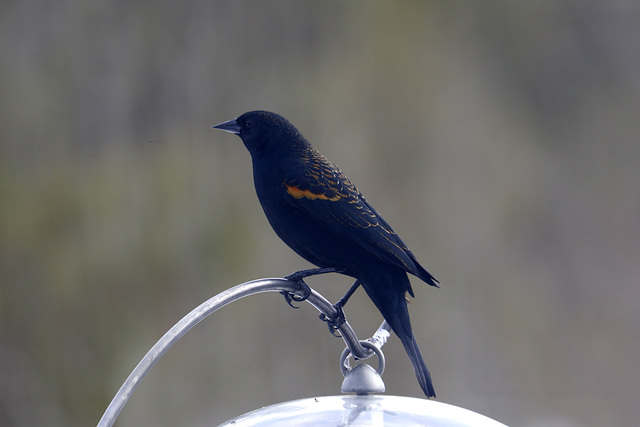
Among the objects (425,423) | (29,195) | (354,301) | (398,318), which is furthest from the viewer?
(354,301)

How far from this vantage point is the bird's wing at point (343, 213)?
1.10m

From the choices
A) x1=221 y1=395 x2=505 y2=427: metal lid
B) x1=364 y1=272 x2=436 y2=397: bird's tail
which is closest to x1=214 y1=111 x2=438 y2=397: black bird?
x1=364 y1=272 x2=436 y2=397: bird's tail

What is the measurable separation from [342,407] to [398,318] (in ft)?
0.69

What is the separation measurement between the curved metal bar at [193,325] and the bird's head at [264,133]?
29cm

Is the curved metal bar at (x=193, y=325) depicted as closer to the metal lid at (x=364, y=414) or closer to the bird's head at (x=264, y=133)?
the metal lid at (x=364, y=414)

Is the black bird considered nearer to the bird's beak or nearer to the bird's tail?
the bird's tail

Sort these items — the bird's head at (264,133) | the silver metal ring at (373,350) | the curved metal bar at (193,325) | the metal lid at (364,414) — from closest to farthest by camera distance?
the curved metal bar at (193,325) → the metal lid at (364,414) → the silver metal ring at (373,350) → the bird's head at (264,133)

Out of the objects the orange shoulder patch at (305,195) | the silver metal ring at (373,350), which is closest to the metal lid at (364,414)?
the silver metal ring at (373,350)

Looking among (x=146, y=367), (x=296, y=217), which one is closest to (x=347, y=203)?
(x=296, y=217)

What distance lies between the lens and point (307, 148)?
1281mm

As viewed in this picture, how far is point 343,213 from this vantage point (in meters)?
1.13

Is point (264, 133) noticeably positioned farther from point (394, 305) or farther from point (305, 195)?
point (394, 305)

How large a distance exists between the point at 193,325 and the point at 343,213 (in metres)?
0.35

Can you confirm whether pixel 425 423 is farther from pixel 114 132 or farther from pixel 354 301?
pixel 114 132
